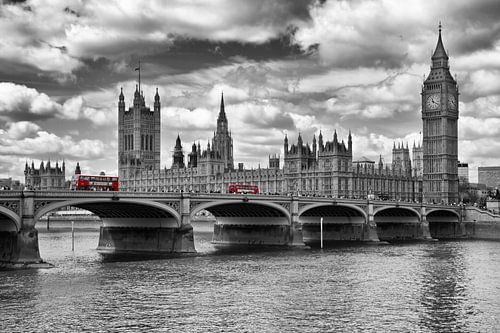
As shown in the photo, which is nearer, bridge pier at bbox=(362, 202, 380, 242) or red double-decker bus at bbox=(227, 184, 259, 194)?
red double-decker bus at bbox=(227, 184, 259, 194)

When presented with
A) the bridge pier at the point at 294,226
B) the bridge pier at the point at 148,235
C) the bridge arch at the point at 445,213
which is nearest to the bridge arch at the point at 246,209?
the bridge pier at the point at 294,226

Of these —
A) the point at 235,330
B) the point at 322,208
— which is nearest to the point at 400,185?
the point at 322,208

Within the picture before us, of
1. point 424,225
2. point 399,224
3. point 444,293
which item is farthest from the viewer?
point 399,224

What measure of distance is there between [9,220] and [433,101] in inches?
4836

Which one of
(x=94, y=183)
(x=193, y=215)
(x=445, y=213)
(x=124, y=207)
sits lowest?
(x=445, y=213)

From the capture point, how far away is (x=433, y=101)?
16550cm

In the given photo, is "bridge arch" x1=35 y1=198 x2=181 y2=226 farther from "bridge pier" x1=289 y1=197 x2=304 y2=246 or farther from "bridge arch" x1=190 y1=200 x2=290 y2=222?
"bridge pier" x1=289 y1=197 x2=304 y2=246

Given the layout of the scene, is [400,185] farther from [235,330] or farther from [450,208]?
[235,330]

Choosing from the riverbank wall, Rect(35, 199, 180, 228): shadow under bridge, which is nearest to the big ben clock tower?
the riverbank wall

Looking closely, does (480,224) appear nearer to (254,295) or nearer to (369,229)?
(369,229)

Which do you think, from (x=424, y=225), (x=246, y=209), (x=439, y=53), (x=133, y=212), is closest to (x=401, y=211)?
(x=424, y=225)

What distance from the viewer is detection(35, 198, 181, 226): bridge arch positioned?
66.0 m

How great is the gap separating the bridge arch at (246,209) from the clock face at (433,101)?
8180cm

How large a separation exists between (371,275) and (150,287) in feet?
61.1
